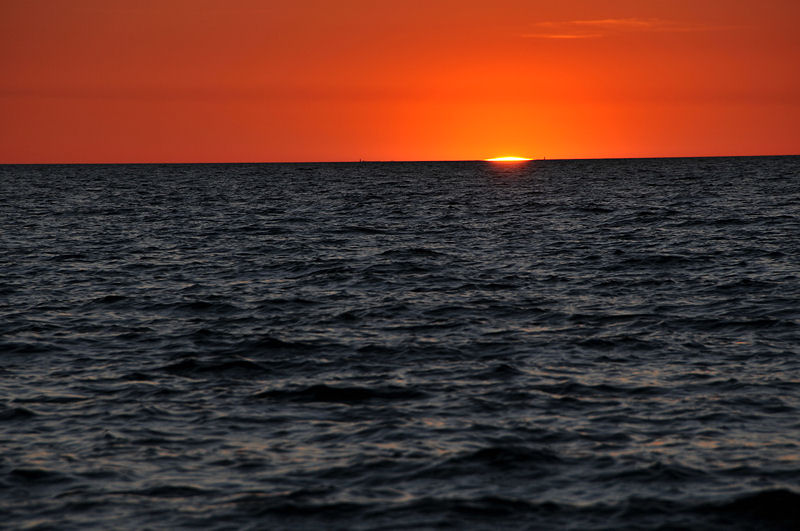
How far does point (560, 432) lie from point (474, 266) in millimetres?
20330

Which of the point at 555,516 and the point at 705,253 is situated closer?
the point at 555,516

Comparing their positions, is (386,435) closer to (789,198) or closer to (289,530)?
(289,530)

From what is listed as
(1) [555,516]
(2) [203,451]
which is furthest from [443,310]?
(1) [555,516]

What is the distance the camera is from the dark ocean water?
39.5 ft

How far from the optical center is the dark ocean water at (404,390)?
39.5 ft

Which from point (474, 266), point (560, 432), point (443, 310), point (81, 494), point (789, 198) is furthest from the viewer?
point (789, 198)

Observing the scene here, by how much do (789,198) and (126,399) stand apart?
65.7 metres

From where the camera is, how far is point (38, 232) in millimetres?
51281

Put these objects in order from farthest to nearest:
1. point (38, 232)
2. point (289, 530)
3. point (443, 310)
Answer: point (38, 232)
point (443, 310)
point (289, 530)

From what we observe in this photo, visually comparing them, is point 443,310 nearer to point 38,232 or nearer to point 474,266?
point 474,266

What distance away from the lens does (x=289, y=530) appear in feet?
36.7

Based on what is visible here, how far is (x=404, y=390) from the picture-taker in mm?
17344

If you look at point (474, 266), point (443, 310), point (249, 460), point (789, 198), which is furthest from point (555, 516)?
point (789, 198)

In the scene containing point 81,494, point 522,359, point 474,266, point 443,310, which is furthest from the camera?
point 474,266
